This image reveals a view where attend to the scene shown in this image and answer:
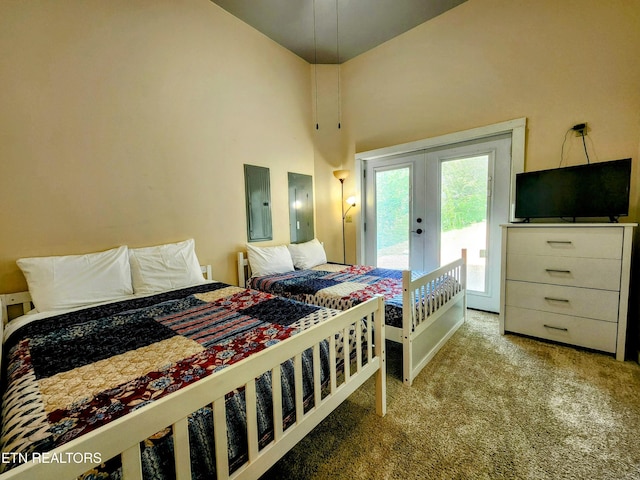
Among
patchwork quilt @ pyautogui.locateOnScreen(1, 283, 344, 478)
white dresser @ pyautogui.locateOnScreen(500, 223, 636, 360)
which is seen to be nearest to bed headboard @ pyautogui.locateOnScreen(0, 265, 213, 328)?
patchwork quilt @ pyautogui.locateOnScreen(1, 283, 344, 478)

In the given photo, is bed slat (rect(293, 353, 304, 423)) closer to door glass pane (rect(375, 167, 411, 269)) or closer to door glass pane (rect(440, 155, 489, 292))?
door glass pane (rect(440, 155, 489, 292))

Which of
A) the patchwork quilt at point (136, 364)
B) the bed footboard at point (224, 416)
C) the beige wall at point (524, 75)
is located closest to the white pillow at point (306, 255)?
the patchwork quilt at point (136, 364)

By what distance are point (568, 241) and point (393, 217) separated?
1817mm

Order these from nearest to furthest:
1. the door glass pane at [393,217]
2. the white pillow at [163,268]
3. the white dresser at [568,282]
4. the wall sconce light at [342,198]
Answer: the white dresser at [568,282] < the white pillow at [163,268] < the door glass pane at [393,217] < the wall sconce light at [342,198]

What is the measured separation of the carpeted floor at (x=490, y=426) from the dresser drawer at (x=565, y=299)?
33 cm

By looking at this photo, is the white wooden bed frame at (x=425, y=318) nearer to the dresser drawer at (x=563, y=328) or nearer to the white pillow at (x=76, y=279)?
the dresser drawer at (x=563, y=328)

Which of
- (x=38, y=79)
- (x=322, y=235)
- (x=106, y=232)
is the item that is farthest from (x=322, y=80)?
(x=106, y=232)

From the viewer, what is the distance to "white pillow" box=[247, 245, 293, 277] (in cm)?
285

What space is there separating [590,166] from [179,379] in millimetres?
3035

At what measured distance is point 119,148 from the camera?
2125 millimetres

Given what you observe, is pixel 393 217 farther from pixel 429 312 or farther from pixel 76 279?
pixel 76 279

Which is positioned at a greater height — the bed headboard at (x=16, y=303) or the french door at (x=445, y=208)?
the french door at (x=445, y=208)

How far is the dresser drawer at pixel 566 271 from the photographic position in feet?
6.40

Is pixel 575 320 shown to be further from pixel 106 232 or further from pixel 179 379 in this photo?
pixel 106 232
